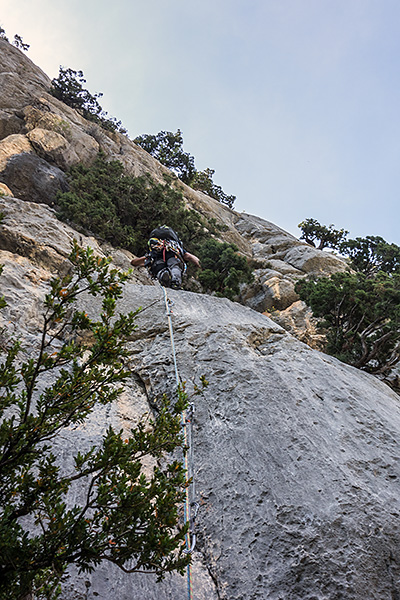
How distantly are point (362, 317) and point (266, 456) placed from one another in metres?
7.17

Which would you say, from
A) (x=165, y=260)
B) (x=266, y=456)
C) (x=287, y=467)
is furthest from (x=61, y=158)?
(x=287, y=467)

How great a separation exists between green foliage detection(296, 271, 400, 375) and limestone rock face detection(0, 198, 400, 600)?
2.51 meters

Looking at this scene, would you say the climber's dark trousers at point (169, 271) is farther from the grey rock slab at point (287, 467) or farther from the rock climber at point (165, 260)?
the grey rock slab at point (287, 467)

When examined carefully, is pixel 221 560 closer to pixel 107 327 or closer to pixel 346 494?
pixel 346 494

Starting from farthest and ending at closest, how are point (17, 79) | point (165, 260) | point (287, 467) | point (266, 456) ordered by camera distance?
1. point (17, 79)
2. point (165, 260)
3. point (266, 456)
4. point (287, 467)

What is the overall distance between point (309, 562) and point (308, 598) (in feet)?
0.85

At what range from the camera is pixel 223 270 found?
42.7ft

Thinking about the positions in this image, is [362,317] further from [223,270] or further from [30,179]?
[30,179]

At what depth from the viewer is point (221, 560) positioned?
3.40 m

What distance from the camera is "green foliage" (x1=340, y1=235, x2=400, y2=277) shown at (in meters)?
17.2

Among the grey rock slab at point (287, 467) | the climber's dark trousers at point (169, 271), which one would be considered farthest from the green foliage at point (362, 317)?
the climber's dark trousers at point (169, 271)

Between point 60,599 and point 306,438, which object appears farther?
point 306,438

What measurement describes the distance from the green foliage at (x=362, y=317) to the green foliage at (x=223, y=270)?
2578 millimetres

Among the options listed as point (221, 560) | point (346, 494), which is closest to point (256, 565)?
point (221, 560)
